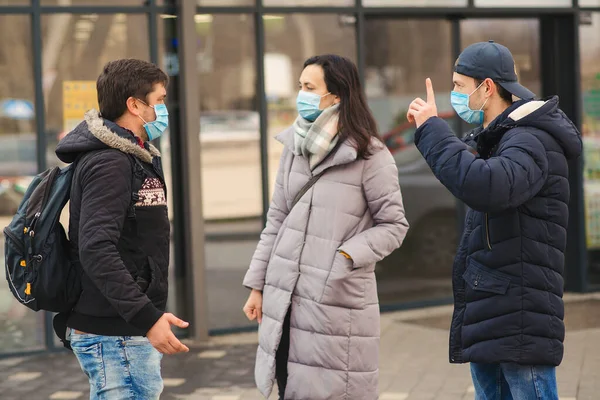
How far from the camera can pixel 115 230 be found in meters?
3.51

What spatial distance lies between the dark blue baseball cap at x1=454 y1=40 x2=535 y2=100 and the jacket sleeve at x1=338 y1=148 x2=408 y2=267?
584mm

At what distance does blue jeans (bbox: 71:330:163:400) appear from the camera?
3645 mm

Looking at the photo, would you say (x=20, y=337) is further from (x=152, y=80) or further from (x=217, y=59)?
(x=152, y=80)

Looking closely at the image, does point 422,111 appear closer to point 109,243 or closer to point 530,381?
point 530,381

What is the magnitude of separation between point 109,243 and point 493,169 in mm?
1299

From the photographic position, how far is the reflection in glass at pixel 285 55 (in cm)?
848

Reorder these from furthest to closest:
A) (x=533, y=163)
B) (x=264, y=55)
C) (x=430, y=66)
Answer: (x=430, y=66) < (x=264, y=55) < (x=533, y=163)

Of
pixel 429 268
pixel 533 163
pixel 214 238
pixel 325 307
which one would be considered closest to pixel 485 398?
pixel 325 307

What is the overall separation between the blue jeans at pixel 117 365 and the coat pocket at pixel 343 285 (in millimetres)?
804

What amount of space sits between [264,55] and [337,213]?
4379mm

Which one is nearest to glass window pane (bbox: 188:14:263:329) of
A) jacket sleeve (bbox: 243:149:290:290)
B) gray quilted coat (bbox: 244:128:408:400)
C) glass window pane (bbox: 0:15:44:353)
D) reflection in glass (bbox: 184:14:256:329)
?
reflection in glass (bbox: 184:14:256:329)

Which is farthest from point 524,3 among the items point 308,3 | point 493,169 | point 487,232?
point 493,169

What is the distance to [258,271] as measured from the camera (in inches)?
175

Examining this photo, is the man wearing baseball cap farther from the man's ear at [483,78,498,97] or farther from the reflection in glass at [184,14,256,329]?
the reflection in glass at [184,14,256,329]
